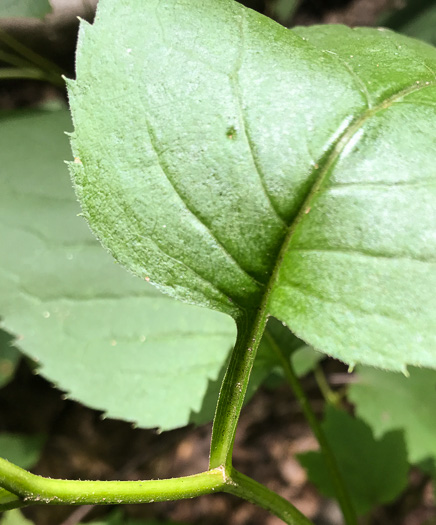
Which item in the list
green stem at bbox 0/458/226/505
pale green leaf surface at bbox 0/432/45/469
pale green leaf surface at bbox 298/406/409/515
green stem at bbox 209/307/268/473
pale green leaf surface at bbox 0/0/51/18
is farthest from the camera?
pale green leaf surface at bbox 0/432/45/469

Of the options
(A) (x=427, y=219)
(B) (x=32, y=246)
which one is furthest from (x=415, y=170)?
(B) (x=32, y=246)

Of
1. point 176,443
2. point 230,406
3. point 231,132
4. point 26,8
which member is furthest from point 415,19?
point 176,443

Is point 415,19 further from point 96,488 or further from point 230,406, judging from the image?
point 96,488

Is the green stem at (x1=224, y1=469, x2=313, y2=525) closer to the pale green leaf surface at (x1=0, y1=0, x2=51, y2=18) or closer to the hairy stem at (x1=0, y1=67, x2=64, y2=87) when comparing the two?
the pale green leaf surface at (x1=0, y1=0, x2=51, y2=18)

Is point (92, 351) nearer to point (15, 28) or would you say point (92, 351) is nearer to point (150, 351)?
point (150, 351)

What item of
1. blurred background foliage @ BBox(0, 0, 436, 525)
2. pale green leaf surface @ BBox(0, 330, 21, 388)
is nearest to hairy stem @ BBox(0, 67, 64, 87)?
blurred background foliage @ BBox(0, 0, 436, 525)

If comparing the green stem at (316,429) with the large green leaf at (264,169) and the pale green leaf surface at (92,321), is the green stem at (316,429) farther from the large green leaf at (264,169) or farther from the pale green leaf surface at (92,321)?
the large green leaf at (264,169)
